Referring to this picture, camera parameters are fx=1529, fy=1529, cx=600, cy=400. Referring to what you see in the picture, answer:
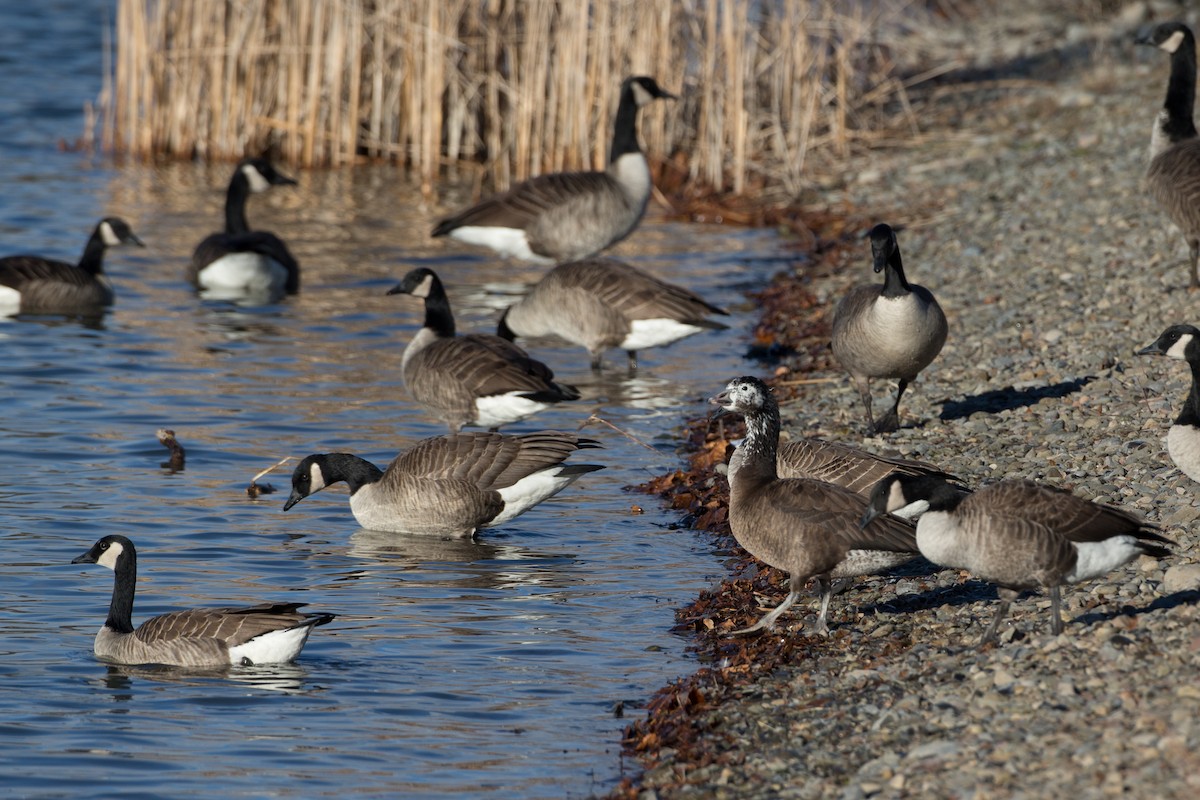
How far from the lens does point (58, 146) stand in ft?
80.8

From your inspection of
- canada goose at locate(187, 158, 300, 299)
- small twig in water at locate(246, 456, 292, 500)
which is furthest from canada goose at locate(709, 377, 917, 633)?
canada goose at locate(187, 158, 300, 299)

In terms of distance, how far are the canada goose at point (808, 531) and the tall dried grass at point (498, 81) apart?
11840 millimetres

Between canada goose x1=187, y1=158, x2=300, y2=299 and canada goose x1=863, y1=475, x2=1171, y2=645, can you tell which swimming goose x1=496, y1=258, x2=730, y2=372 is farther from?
canada goose x1=863, y1=475, x2=1171, y2=645

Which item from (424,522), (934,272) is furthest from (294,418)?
(934,272)

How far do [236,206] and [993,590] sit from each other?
509 inches

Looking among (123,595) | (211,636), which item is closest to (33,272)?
(123,595)

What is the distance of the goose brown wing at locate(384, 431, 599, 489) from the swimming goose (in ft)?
11.8

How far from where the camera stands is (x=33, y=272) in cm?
1662

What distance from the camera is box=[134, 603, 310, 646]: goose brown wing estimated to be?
7719 millimetres

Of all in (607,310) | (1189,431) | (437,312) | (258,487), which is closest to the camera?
(1189,431)

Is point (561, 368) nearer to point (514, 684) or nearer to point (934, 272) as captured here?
point (934, 272)

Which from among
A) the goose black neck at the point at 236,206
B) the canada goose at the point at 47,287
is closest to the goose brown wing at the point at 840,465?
the canada goose at the point at 47,287

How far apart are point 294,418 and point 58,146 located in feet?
46.1

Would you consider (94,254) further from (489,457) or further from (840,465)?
(840,465)
